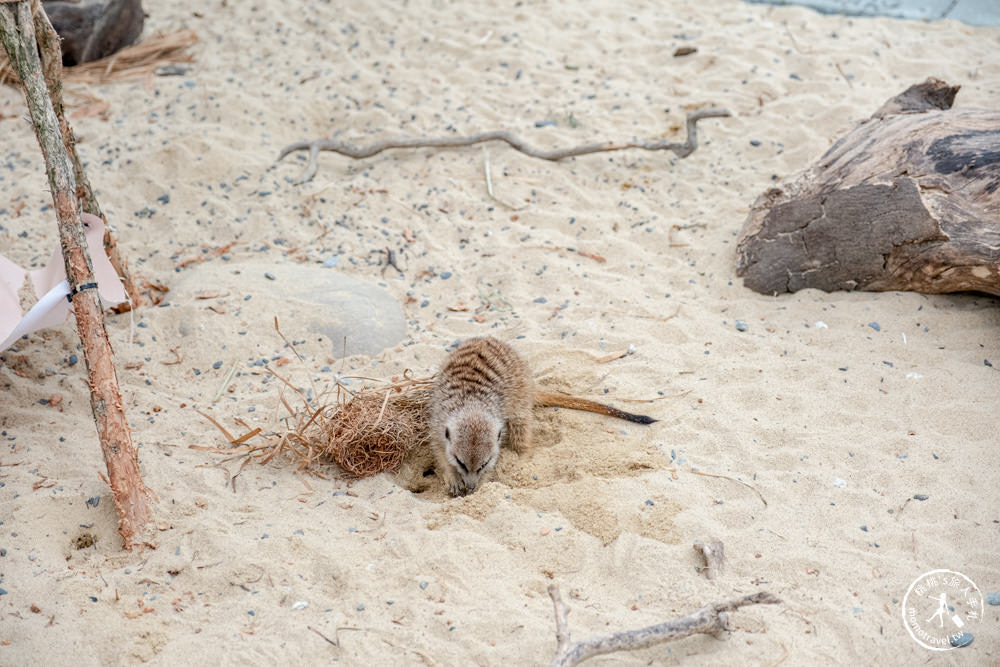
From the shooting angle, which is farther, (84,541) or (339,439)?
(339,439)

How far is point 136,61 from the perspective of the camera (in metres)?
6.99

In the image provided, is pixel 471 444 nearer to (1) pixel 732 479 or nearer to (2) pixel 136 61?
(1) pixel 732 479

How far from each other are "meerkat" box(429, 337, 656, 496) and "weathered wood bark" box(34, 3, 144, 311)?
4.72 ft

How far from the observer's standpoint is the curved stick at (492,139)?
5.71m

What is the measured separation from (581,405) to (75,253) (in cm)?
217

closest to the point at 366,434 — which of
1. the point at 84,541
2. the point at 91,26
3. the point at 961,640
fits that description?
the point at 84,541

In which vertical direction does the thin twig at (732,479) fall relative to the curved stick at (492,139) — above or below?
below

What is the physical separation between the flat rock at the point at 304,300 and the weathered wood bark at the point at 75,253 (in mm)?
1470

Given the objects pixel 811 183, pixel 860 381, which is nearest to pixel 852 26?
pixel 811 183

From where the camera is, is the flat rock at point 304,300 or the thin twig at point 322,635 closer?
the thin twig at point 322,635

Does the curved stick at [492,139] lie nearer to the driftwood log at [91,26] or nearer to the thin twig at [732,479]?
the driftwood log at [91,26]

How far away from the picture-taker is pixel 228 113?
626 cm

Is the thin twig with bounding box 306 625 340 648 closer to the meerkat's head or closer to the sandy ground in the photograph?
the sandy ground

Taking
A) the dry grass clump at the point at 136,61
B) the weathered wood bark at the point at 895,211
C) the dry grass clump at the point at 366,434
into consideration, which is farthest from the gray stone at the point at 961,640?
the dry grass clump at the point at 136,61
